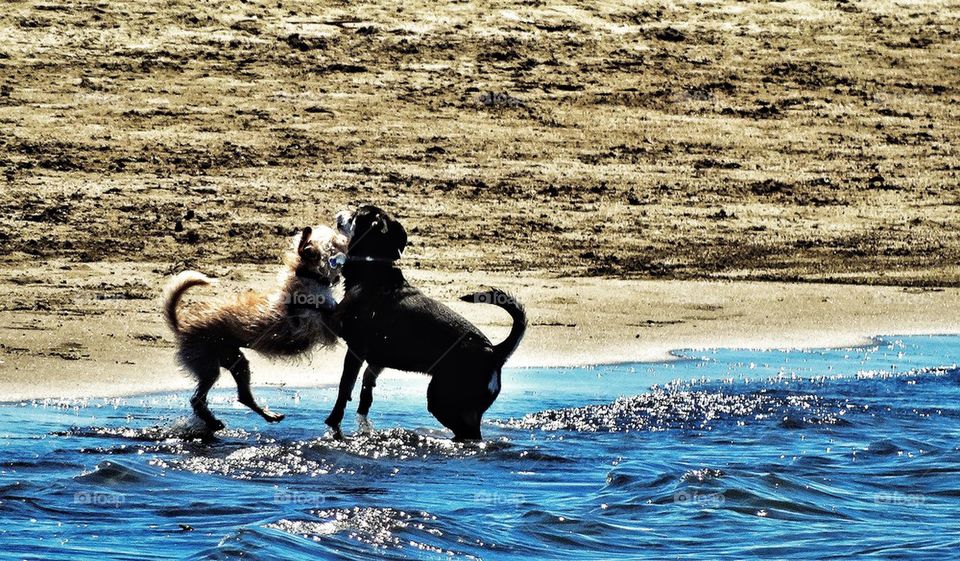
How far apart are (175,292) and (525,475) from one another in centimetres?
205

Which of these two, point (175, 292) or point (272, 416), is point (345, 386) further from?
point (175, 292)

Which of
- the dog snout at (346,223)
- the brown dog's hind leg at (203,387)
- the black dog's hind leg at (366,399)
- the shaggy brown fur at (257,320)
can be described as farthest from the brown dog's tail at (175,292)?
the black dog's hind leg at (366,399)

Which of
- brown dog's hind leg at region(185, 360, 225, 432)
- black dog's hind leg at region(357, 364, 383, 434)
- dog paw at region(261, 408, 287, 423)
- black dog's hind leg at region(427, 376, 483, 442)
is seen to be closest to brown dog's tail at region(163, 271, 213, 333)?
brown dog's hind leg at region(185, 360, 225, 432)

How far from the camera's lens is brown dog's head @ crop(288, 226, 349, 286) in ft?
25.8

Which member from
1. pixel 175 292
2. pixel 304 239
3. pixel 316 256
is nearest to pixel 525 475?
pixel 316 256

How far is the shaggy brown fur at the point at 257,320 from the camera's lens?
777 centimetres

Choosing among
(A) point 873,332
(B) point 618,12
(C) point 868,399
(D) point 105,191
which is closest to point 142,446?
(C) point 868,399

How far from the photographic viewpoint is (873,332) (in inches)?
463

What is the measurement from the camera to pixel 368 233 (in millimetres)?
8164

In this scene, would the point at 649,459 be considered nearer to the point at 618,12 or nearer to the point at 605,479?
the point at 605,479

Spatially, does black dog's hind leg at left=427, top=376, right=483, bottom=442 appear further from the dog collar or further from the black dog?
the dog collar

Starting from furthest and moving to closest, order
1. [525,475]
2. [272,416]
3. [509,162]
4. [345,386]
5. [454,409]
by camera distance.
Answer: [509,162]
[272,416]
[345,386]
[454,409]
[525,475]

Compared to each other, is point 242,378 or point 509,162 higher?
point 509,162

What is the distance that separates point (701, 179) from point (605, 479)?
Result: 733 centimetres
